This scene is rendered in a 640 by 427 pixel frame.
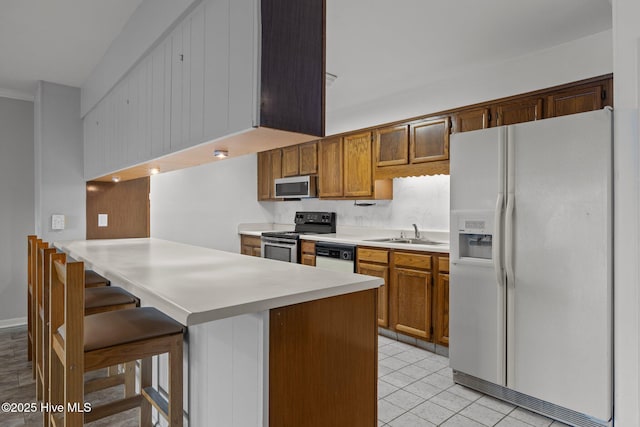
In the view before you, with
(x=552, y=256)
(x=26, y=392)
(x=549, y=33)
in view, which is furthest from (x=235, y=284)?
(x=549, y=33)

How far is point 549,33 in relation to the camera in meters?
2.72

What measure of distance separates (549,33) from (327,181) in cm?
269

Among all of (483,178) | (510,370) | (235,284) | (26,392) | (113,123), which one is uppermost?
(113,123)

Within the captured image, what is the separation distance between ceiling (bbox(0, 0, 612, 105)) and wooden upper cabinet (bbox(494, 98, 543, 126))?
418 millimetres

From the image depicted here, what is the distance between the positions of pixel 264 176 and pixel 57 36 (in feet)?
11.1

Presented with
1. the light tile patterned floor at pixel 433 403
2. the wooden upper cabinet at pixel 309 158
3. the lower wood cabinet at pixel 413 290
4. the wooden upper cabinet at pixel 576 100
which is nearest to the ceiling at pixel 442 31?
the wooden upper cabinet at pixel 576 100

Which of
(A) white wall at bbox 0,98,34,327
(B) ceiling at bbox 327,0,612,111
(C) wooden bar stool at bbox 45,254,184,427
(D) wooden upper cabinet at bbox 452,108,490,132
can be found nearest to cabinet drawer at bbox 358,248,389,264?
(D) wooden upper cabinet at bbox 452,108,490,132

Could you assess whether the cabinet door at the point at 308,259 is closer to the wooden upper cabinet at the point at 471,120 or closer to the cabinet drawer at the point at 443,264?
the cabinet drawer at the point at 443,264

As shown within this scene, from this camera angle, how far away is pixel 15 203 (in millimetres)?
3916

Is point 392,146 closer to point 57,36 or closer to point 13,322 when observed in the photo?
point 57,36

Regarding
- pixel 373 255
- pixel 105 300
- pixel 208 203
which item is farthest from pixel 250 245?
pixel 105 300

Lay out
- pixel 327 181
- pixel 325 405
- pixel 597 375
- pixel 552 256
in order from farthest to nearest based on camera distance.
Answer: pixel 327 181 → pixel 552 256 → pixel 597 375 → pixel 325 405

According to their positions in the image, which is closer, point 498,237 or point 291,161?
point 498,237

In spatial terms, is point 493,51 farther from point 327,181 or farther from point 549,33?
point 327,181
